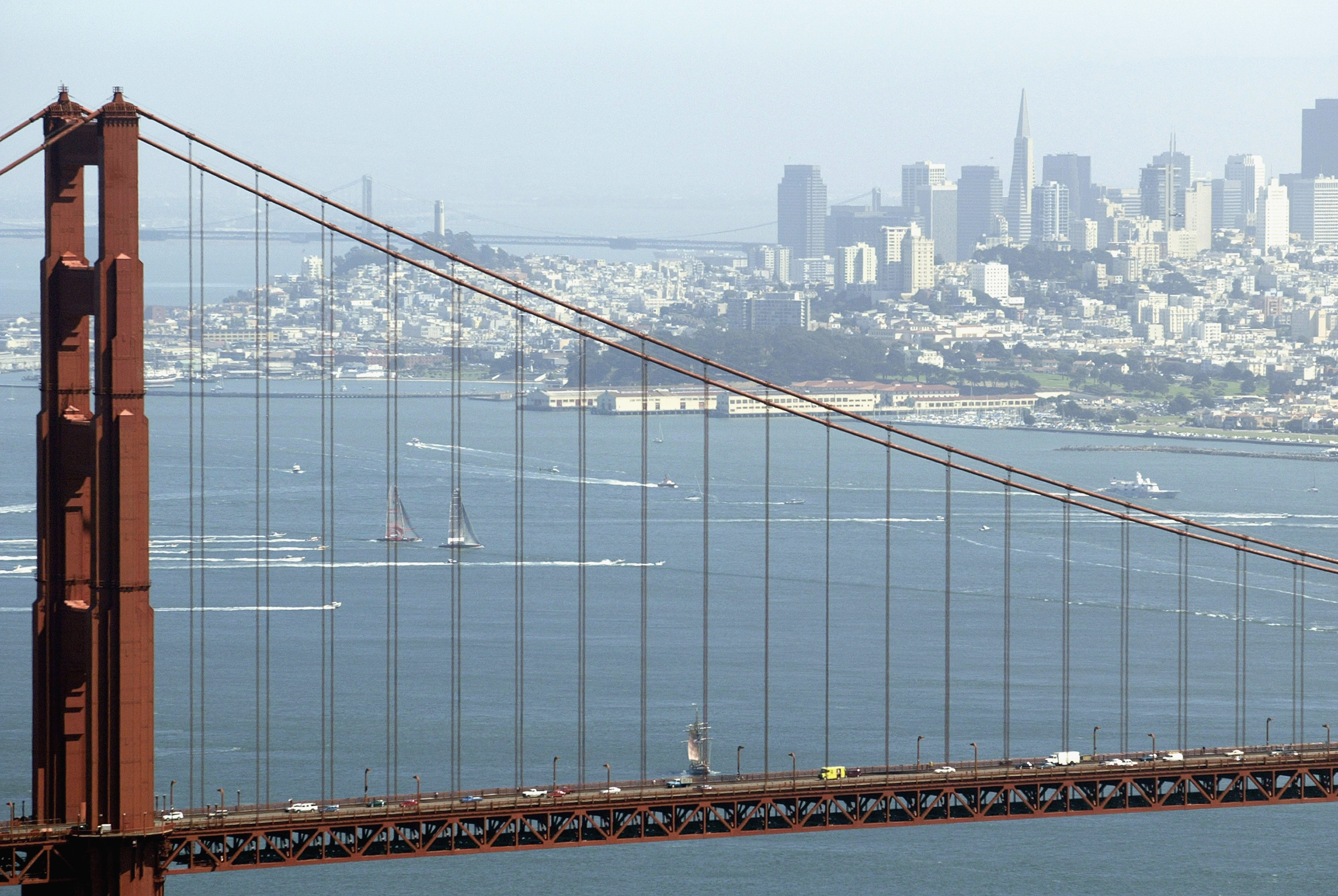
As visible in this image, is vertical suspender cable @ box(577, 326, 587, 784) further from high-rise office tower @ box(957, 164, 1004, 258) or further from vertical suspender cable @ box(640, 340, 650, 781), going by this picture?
high-rise office tower @ box(957, 164, 1004, 258)

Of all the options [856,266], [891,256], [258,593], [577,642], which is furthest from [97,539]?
[856,266]

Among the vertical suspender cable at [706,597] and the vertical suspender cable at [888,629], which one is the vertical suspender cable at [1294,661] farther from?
the vertical suspender cable at [706,597]

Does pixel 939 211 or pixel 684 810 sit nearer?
pixel 684 810

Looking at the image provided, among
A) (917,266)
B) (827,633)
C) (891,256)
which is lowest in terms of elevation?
(827,633)

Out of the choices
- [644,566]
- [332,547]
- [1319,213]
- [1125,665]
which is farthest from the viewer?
[1319,213]

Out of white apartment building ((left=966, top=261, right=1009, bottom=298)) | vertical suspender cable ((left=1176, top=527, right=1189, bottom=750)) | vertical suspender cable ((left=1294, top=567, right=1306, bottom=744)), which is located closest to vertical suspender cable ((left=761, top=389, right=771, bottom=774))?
vertical suspender cable ((left=1176, top=527, right=1189, bottom=750))

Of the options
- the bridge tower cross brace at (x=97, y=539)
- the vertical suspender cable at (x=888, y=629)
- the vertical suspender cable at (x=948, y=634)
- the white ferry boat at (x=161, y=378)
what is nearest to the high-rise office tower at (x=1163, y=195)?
the white ferry boat at (x=161, y=378)

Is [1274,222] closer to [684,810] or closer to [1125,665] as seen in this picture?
[1125,665]
